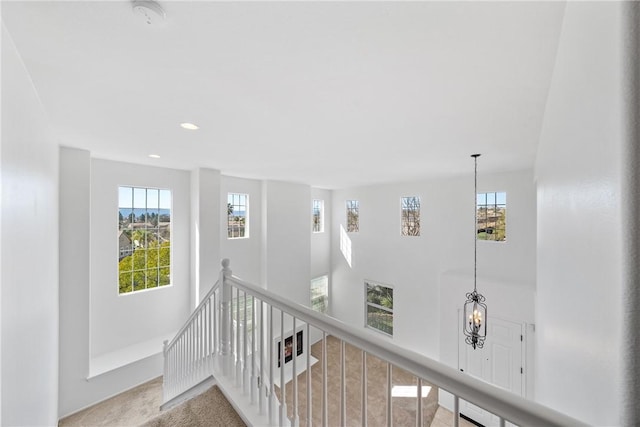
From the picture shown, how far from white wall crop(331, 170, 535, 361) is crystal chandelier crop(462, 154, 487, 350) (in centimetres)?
10

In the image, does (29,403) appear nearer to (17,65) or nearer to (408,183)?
(17,65)

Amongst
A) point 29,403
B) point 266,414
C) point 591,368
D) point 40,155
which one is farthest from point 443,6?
point 29,403

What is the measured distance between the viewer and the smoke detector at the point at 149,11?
3.53 ft

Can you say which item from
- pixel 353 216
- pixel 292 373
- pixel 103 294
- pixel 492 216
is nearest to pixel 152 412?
pixel 103 294

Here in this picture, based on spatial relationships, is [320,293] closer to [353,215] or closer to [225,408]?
[353,215]

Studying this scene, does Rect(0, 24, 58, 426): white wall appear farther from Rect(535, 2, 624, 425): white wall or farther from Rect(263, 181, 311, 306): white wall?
Rect(263, 181, 311, 306): white wall

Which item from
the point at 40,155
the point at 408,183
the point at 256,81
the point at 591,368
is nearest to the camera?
the point at 591,368

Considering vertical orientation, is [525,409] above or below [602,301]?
below

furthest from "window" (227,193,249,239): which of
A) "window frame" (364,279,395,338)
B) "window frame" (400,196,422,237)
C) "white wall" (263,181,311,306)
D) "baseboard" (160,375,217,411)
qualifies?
Answer: "window frame" (400,196,422,237)

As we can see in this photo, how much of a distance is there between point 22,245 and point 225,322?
135 centimetres

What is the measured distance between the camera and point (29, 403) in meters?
1.75

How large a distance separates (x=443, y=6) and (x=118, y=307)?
555cm

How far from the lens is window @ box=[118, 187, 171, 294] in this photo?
14.6 feet

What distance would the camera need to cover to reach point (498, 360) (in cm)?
459
